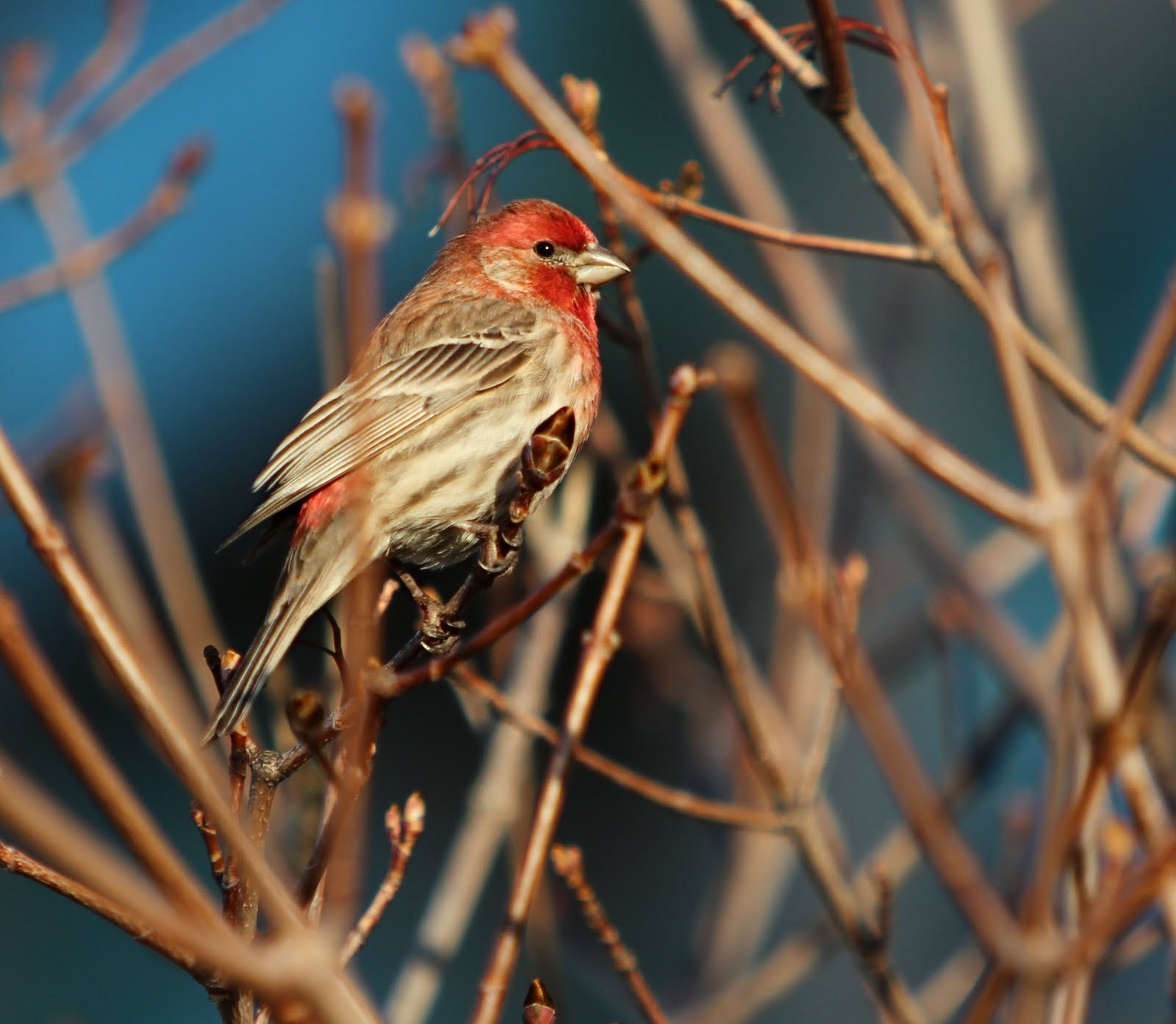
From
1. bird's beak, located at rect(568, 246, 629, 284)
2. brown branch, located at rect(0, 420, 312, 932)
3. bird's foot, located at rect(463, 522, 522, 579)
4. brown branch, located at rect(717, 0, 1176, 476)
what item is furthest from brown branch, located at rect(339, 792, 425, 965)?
bird's beak, located at rect(568, 246, 629, 284)

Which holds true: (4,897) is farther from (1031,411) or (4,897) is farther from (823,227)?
(1031,411)

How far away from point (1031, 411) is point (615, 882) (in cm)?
761

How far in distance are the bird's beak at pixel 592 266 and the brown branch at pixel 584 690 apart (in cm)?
322

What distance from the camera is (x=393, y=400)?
548 centimetres

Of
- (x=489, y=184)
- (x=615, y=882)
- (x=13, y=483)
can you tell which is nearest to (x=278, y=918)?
(x=13, y=483)

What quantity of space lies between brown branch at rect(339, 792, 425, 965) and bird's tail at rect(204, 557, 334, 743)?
0.52m

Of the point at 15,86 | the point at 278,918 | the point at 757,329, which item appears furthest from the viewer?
the point at 15,86

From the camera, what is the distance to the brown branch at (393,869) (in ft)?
9.96

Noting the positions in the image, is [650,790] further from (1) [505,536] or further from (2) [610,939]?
(1) [505,536]

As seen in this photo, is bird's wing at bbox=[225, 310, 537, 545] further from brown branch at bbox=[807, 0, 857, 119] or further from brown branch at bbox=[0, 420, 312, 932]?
brown branch at bbox=[0, 420, 312, 932]

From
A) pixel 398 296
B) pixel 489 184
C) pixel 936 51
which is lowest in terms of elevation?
pixel 398 296

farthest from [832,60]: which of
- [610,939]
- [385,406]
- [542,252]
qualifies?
[542,252]

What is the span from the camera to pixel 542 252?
20.0 feet

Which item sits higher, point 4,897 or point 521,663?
point 521,663
